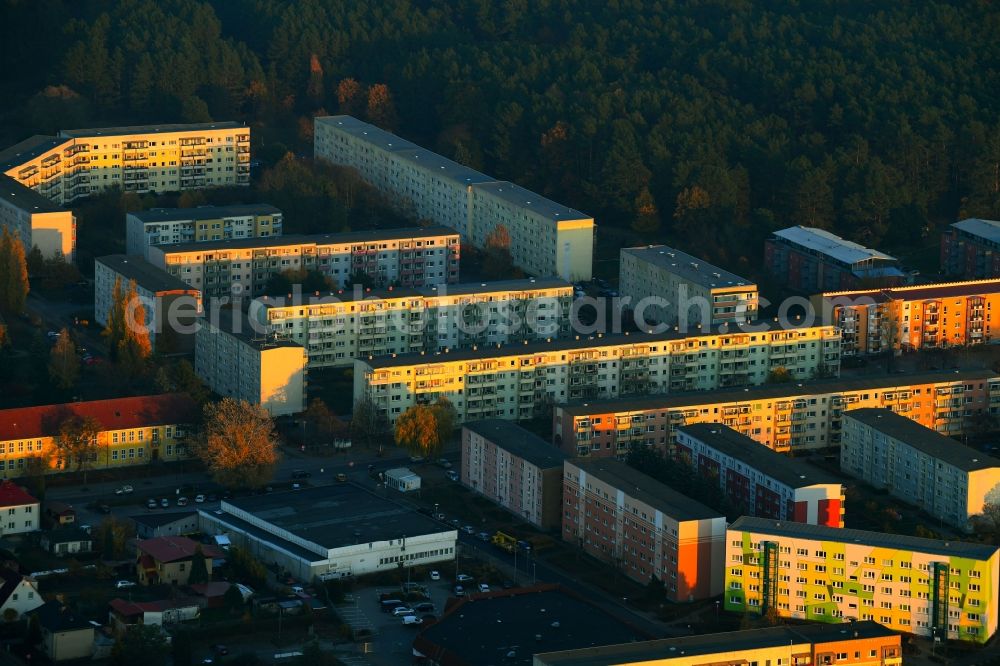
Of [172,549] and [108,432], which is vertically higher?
[108,432]

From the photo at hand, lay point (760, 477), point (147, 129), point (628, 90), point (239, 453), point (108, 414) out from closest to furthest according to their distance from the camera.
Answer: point (760, 477) → point (239, 453) → point (108, 414) → point (147, 129) → point (628, 90)

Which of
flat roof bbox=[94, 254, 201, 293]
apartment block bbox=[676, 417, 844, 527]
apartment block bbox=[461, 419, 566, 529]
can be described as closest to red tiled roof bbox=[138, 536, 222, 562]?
apartment block bbox=[461, 419, 566, 529]

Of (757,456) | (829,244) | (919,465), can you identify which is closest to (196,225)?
(829,244)

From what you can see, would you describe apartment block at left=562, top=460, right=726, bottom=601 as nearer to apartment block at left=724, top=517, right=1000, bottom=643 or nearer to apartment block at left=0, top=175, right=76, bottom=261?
apartment block at left=724, top=517, right=1000, bottom=643

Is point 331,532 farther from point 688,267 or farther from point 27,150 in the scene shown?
point 27,150

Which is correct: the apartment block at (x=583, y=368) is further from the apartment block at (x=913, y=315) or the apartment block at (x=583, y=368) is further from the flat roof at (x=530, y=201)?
the flat roof at (x=530, y=201)

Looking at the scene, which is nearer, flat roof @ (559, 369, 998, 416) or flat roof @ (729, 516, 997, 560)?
flat roof @ (729, 516, 997, 560)
